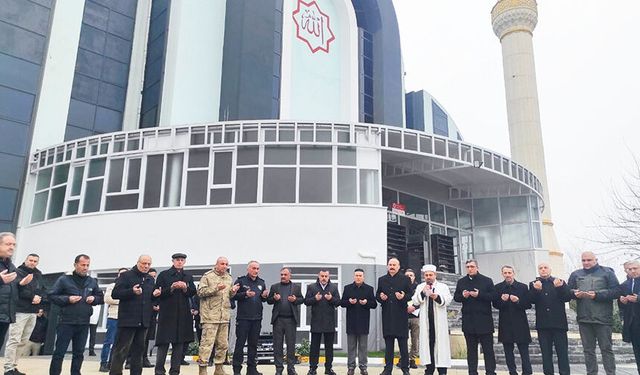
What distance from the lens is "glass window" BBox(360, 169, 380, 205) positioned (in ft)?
53.5

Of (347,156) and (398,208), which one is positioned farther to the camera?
(398,208)

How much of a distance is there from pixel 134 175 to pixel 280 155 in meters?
4.96

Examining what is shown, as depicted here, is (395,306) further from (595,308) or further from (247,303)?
(595,308)

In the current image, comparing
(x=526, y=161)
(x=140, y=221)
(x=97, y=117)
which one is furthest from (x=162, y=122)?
(x=526, y=161)

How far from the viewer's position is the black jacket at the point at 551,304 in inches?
314

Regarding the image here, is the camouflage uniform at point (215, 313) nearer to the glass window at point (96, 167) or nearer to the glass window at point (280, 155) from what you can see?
the glass window at point (280, 155)

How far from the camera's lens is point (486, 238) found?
74.3 ft

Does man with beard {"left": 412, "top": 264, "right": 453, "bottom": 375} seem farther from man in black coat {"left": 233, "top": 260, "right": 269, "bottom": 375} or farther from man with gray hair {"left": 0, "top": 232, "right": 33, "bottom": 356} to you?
man with gray hair {"left": 0, "top": 232, "right": 33, "bottom": 356}

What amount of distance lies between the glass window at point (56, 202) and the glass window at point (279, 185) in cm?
745

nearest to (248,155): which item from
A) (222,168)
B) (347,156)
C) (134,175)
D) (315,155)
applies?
(222,168)

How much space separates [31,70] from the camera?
19.9 metres

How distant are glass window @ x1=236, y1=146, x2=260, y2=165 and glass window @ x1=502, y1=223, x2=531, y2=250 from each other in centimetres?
1187

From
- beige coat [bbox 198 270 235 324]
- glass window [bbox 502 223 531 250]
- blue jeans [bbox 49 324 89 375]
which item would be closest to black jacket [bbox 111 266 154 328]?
blue jeans [bbox 49 324 89 375]

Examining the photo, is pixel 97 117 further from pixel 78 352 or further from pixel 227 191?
pixel 78 352
